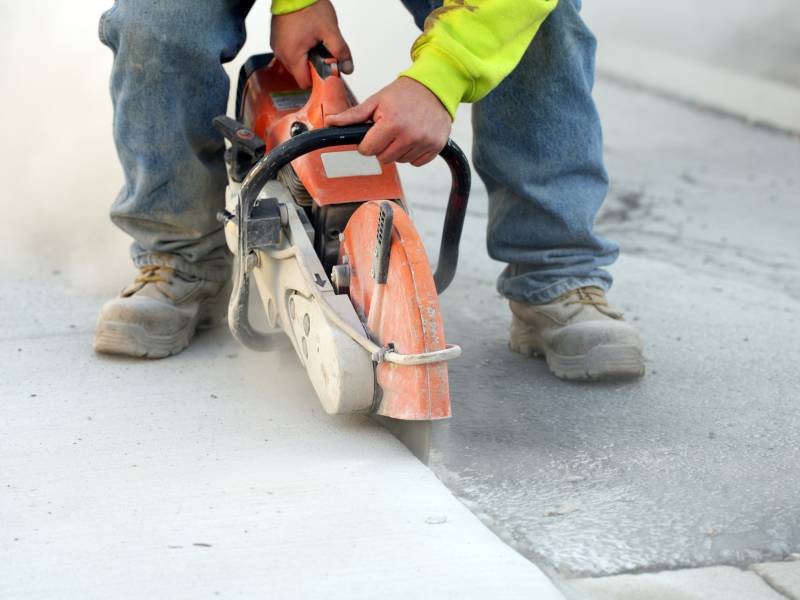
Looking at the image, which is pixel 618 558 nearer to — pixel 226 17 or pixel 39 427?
pixel 39 427

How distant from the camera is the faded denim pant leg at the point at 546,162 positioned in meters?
2.06

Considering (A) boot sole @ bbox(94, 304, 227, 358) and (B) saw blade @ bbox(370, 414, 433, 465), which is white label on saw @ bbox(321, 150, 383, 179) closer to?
(B) saw blade @ bbox(370, 414, 433, 465)


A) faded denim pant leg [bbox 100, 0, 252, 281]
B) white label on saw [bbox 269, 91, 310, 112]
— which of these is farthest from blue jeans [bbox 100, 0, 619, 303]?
white label on saw [bbox 269, 91, 310, 112]

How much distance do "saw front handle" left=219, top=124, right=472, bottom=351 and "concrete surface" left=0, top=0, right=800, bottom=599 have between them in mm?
154

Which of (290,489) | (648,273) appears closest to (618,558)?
(290,489)

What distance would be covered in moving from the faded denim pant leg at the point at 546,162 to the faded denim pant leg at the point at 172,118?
0.44 metres

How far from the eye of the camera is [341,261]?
70.4 inches

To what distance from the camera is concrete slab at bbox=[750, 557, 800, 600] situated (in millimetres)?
1392

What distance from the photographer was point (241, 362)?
82.4 inches

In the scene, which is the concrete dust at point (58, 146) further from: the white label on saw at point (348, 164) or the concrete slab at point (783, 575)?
the concrete slab at point (783, 575)

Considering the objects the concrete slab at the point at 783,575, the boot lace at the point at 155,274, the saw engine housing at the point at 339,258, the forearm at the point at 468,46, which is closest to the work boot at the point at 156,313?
the boot lace at the point at 155,274

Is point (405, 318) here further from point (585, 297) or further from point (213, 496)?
point (585, 297)

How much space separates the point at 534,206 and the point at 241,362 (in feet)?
2.14

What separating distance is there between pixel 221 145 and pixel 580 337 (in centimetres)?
80
